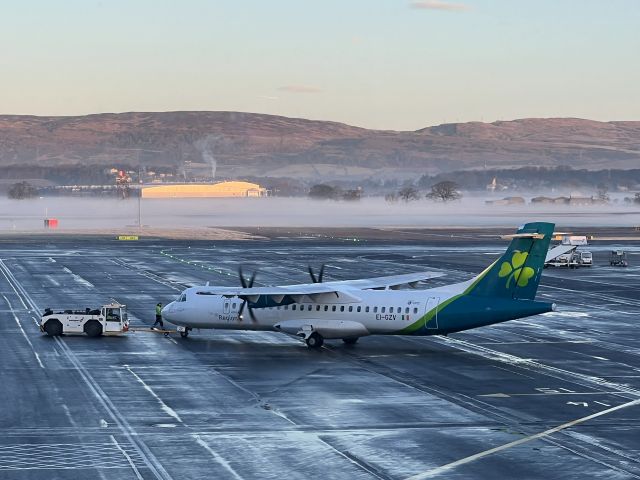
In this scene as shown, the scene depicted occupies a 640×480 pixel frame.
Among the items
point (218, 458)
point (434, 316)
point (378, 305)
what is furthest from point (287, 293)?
point (218, 458)

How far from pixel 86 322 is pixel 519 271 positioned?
24883mm

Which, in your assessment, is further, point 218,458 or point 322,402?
point 322,402

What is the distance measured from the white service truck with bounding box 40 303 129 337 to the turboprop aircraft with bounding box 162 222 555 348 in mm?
3702

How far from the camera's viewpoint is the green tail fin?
58.3m

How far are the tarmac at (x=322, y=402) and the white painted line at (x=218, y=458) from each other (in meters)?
0.09

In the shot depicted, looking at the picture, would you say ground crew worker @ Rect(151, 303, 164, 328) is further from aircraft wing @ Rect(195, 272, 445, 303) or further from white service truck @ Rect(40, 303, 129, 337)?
aircraft wing @ Rect(195, 272, 445, 303)

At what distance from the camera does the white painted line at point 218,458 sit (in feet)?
115

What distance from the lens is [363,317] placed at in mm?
60375

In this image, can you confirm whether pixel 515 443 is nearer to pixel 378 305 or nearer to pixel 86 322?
pixel 378 305

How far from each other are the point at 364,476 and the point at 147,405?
520 inches

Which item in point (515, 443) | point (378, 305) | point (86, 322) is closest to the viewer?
point (515, 443)

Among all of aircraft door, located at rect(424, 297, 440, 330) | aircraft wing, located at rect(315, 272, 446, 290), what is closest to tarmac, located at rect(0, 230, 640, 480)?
aircraft door, located at rect(424, 297, 440, 330)

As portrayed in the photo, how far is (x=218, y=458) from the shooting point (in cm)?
3716

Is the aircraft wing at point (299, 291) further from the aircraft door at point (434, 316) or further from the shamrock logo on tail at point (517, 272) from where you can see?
the shamrock logo on tail at point (517, 272)
